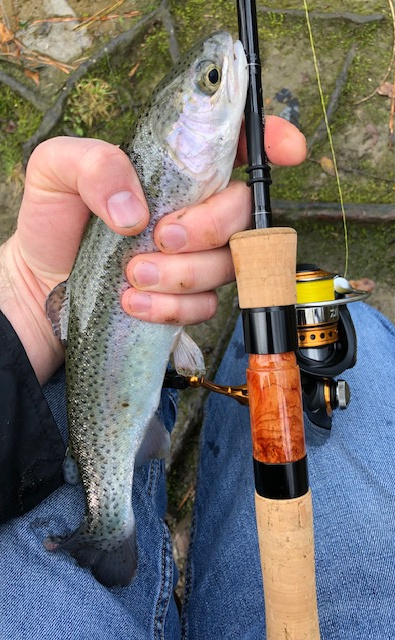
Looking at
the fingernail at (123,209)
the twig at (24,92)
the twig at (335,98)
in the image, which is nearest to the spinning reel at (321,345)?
the fingernail at (123,209)

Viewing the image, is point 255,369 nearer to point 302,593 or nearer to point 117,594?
point 302,593

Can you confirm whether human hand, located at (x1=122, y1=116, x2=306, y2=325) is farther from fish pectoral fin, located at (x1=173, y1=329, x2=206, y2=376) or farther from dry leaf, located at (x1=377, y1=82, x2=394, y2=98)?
dry leaf, located at (x1=377, y1=82, x2=394, y2=98)

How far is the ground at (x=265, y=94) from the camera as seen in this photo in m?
2.98

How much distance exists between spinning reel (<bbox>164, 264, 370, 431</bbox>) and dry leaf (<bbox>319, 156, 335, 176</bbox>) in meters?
1.21

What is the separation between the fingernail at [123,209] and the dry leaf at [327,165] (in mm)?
1750

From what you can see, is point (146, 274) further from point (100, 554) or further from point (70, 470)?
point (100, 554)

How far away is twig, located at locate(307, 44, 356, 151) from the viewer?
298 centimetres

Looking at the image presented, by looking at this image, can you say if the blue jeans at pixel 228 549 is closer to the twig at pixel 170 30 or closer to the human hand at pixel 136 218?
the human hand at pixel 136 218

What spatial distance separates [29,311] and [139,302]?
0.64 m

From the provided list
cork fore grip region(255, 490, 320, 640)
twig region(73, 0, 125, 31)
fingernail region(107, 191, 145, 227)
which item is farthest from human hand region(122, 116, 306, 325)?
twig region(73, 0, 125, 31)

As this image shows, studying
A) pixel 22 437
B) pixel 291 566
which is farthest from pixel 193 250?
pixel 291 566

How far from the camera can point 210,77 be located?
1591 millimetres

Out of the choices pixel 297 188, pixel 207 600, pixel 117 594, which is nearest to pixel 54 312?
pixel 117 594

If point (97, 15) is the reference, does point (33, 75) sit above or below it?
below
